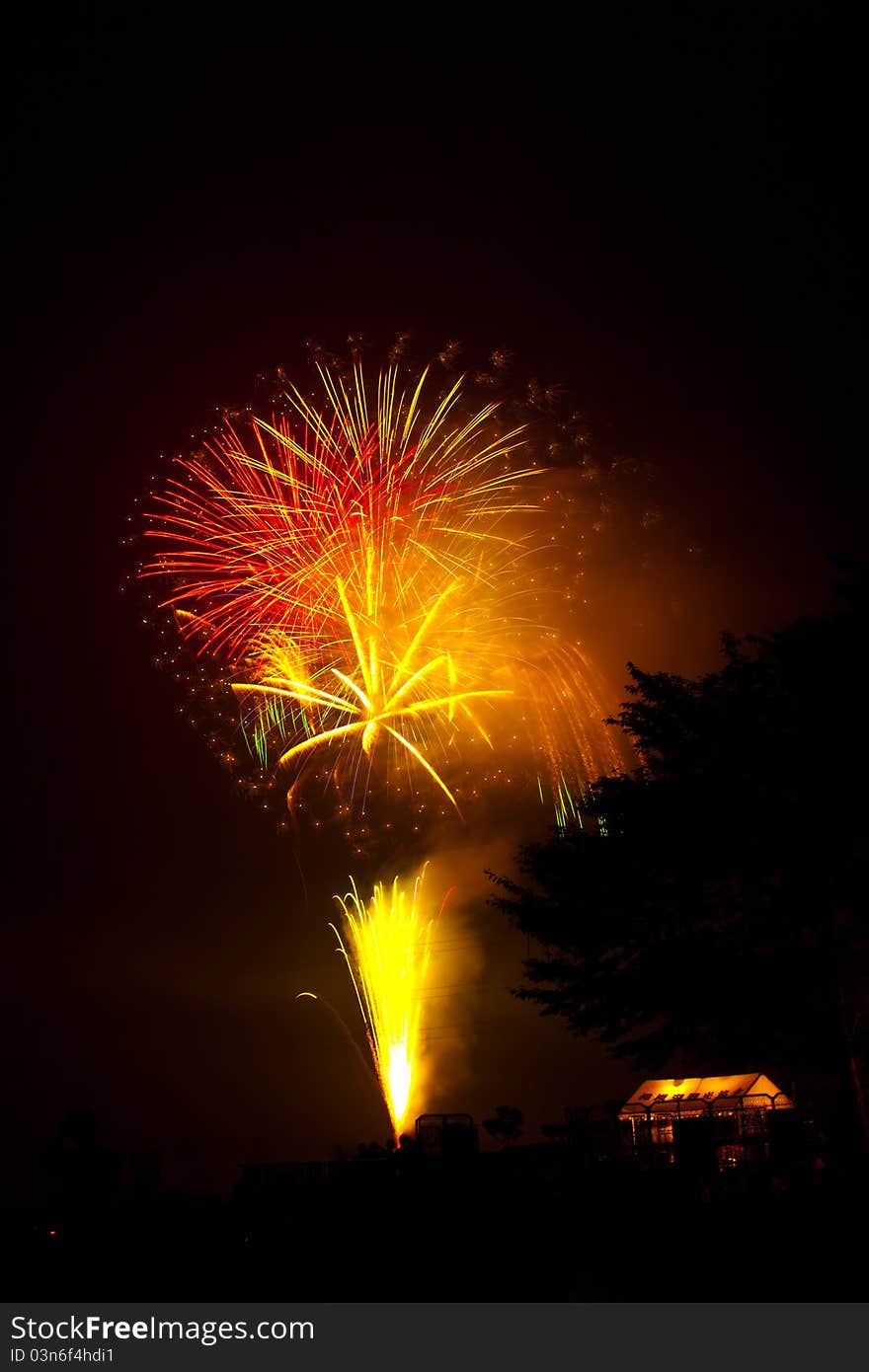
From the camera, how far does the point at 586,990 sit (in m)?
20.3

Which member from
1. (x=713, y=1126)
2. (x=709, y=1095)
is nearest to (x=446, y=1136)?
(x=713, y=1126)

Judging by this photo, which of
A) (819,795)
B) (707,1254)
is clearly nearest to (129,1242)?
(707,1254)

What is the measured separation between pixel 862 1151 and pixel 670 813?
541cm

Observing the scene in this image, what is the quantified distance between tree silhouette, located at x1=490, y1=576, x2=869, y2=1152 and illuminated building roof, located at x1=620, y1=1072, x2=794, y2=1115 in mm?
1120

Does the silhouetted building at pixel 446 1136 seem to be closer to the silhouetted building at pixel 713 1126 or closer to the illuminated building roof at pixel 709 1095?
the silhouetted building at pixel 713 1126

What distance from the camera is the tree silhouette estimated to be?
18.6 metres

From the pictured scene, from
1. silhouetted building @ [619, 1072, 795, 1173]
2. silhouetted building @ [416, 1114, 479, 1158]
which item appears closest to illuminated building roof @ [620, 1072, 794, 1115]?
silhouetted building @ [619, 1072, 795, 1173]

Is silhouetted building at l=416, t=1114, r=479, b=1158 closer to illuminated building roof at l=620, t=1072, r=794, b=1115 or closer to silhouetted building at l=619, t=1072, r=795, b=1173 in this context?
silhouetted building at l=619, t=1072, r=795, b=1173

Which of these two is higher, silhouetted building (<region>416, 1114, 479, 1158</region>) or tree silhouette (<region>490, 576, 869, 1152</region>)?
tree silhouette (<region>490, 576, 869, 1152</region>)

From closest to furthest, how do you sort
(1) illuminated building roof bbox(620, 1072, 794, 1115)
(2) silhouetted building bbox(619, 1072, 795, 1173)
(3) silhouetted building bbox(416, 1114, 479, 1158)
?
(2) silhouetted building bbox(619, 1072, 795, 1173)
(3) silhouetted building bbox(416, 1114, 479, 1158)
(1) illuminated building roof bbox(620, 1072, 794, 1115)

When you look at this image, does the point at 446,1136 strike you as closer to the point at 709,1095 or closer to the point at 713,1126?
the point at 713,1126

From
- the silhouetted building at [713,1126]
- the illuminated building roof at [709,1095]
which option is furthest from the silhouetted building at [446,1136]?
the illuminated building roof at [709,1095]

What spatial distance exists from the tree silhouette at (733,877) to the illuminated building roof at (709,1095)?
1.12m

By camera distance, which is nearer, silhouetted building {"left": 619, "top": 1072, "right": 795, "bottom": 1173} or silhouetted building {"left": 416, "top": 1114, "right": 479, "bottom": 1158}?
silhouetted building {"left": 619, "top": 1072, "right": 795, "bottom": 1173}
